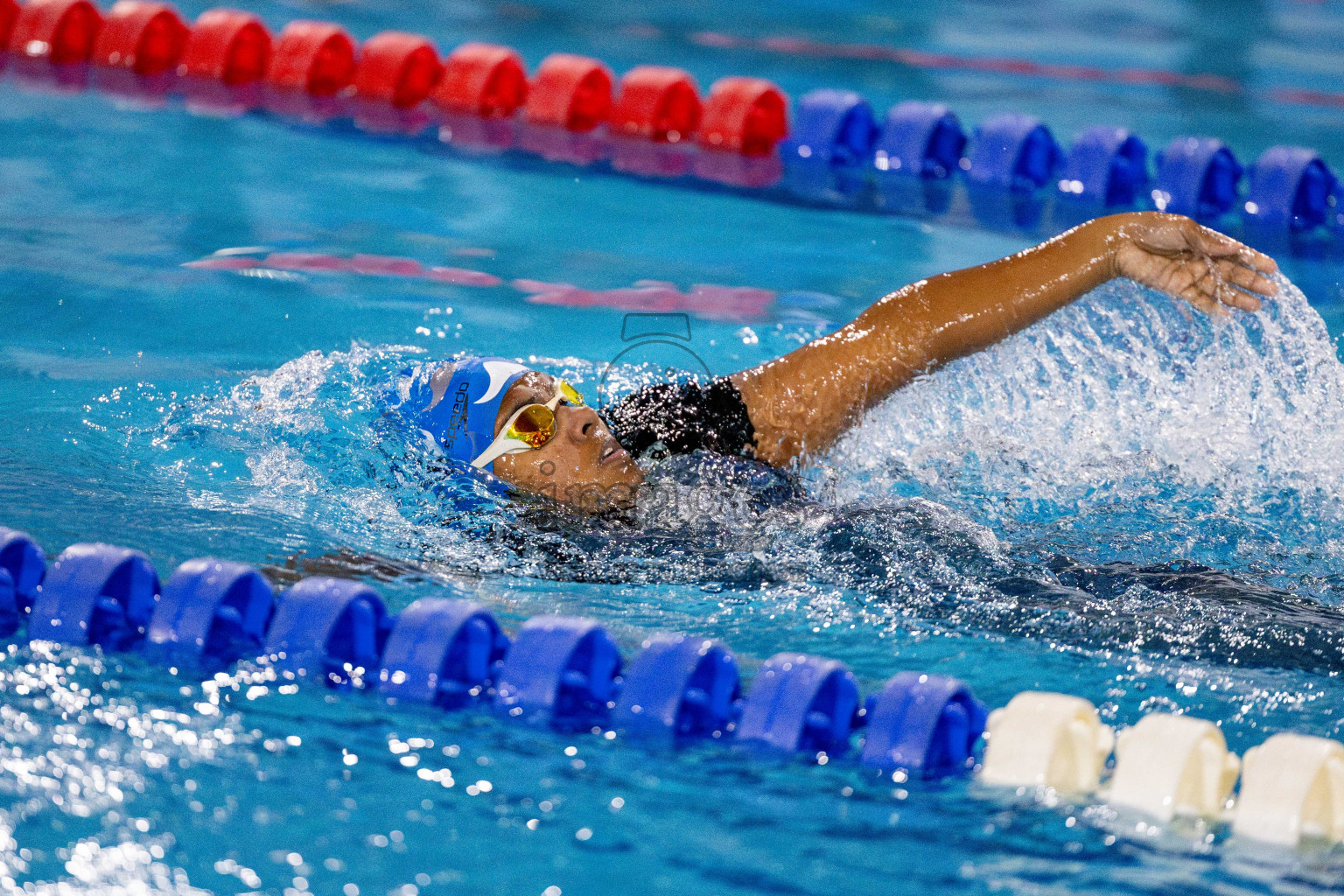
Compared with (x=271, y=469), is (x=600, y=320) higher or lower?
higher

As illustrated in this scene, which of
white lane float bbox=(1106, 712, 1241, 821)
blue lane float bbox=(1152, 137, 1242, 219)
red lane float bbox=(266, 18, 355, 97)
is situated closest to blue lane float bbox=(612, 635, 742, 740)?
white lane float bbox=(1106, 712, 1241, 821)

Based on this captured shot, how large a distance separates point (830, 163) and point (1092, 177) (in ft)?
3.54

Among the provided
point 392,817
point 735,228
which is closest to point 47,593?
point 392,817

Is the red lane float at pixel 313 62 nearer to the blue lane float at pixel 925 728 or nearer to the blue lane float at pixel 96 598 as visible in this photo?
the blue lane float at pixel 96 598

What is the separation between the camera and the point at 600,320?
174 inches

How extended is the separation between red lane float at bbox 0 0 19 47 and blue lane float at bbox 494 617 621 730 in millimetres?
5774

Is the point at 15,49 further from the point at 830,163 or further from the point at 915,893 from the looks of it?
the point at 915,893

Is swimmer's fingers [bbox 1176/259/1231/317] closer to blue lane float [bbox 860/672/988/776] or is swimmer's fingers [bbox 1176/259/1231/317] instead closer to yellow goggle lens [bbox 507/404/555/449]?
blue lane float [bbox 860/672/988/776]

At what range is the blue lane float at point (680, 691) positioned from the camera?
88.7 inches

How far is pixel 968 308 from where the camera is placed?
3.07 m

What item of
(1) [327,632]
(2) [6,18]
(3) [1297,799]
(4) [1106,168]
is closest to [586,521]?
(1) [327,632]

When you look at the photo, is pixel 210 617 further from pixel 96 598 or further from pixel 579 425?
pixel 579 425

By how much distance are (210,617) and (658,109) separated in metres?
4.27

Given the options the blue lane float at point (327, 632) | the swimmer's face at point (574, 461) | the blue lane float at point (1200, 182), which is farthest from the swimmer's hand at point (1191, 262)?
the blue lane float at point (1200, 182)
